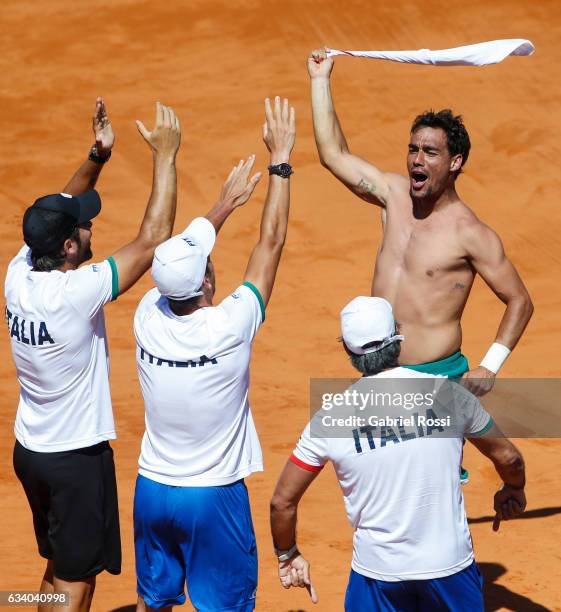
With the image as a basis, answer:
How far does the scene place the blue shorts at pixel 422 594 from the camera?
4844mm

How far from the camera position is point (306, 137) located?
→ 53.6 ft

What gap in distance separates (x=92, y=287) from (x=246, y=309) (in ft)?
2.74

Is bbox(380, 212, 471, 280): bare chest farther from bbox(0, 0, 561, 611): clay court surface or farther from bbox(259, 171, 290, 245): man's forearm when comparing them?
bbox(0, 0, 561, 611): clay court surface

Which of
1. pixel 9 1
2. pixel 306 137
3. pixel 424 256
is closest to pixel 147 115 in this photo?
pixel 306 137

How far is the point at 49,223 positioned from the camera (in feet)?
19.1

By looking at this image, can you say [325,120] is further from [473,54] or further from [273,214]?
[273,214]

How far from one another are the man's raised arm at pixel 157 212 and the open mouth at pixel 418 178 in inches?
55.0

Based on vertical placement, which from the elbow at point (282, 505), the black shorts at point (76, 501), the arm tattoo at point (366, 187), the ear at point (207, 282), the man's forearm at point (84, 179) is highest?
the man's forearm at point (84, 179)

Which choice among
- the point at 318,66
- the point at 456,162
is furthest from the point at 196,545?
the point at 318,66

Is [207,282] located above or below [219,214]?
below

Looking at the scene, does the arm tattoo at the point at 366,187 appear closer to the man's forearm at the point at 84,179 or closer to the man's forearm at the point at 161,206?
the man's forearm at the point at 161,206

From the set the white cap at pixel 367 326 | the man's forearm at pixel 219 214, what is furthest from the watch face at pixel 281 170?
the white cap at pixel 367 326

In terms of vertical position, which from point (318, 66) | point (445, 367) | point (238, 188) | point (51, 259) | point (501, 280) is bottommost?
point (445, 367)

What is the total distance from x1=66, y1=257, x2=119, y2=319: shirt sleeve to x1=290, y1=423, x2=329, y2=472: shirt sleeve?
137 cm
